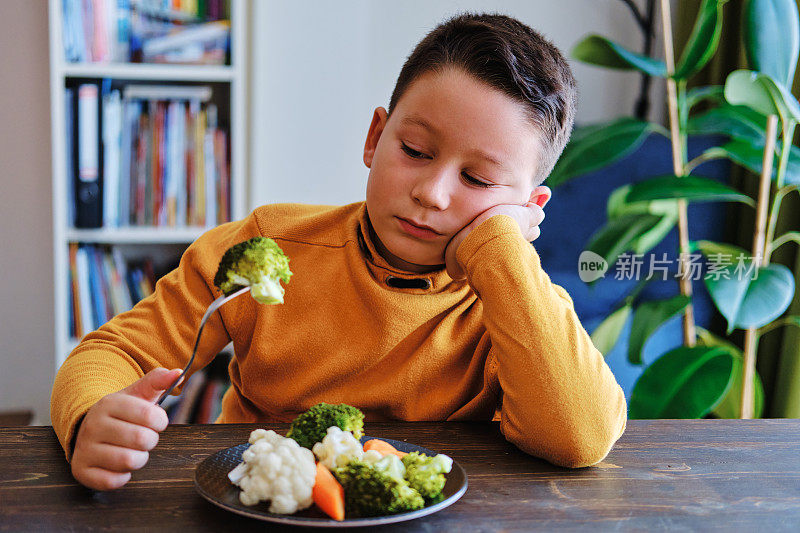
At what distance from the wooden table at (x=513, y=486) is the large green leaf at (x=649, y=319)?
98 cm

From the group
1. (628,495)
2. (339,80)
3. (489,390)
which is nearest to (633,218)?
(339,80)

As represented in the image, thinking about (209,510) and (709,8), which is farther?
(709,8)

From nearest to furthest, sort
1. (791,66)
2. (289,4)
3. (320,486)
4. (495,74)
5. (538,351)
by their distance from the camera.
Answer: (320,486)
(538,351)
(495,74)
(791,66)
(289,4)

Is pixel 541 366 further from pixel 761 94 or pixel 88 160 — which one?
pixel 88 160

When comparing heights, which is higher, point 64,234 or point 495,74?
point 495,74

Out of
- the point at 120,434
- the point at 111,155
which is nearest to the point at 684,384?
the point at 120,434

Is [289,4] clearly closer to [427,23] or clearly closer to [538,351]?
[427,23]

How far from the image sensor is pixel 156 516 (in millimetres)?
564

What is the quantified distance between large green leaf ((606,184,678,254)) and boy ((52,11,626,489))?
1.02m

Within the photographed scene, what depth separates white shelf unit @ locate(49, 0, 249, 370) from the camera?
1944 mm

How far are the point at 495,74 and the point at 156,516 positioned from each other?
640 mm

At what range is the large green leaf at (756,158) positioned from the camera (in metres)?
1.80

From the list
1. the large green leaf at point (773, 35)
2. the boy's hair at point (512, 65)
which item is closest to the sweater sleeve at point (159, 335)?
the boy's hair at point (512, 65)

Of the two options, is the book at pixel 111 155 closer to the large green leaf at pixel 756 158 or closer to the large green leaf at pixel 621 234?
the large green leaf at pixel 621 234
